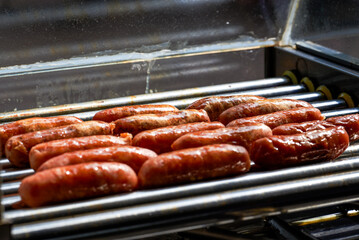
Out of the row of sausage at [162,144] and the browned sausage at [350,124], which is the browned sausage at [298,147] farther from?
the browned sausage at [350,124]

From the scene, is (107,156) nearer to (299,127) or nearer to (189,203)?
(189,203)

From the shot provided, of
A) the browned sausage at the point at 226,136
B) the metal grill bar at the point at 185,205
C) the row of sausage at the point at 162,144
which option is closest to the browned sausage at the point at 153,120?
the row of sausage at the point at 162,144

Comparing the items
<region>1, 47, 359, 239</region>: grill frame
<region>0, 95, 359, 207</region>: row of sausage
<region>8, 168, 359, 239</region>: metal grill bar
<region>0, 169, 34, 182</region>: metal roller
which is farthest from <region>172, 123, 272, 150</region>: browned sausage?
<region>0, 169, 34, 182</region>: metal roller

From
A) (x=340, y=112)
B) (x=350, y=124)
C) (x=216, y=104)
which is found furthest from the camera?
(x=340, y=112)

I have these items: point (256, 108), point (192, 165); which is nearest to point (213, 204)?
point (192, 165)

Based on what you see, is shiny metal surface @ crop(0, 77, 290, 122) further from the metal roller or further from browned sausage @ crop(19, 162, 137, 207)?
browned sausage @ crop(19, 162, 137, 207)

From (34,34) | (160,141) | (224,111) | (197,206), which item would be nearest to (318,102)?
(224,111)
